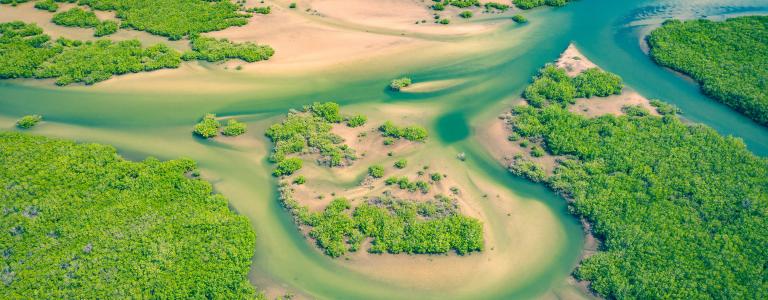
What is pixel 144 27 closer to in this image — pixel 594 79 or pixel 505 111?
pixel 505 111

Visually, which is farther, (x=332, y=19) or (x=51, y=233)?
(x=332, y=19)

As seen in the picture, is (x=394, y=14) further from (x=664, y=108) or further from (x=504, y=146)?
(x=664, y=108)

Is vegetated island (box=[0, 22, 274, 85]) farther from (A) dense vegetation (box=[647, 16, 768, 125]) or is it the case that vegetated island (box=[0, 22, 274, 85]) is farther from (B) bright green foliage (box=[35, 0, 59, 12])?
(A) dense vegetation (box=[647, 16, 768, 125])

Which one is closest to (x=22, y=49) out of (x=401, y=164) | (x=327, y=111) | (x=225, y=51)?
(x=225, y=51)

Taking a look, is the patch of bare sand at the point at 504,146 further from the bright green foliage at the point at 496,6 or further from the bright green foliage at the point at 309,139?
the bright green foliage at the point at 496,6

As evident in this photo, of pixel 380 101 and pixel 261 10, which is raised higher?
pixel 261 10

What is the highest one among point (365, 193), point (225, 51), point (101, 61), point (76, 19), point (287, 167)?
point (225, 51)

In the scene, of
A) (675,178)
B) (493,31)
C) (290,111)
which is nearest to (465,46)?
(493,31)
